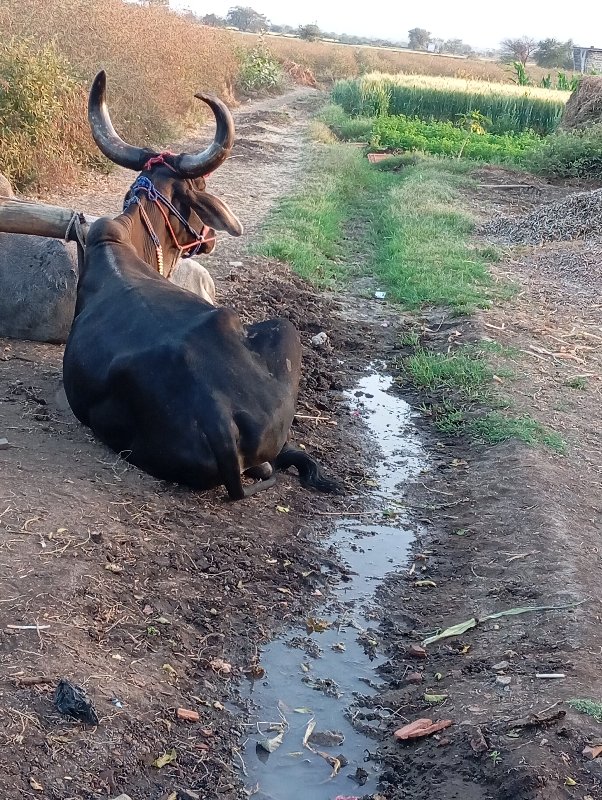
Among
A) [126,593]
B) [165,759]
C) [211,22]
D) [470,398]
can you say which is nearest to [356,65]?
[211,22]

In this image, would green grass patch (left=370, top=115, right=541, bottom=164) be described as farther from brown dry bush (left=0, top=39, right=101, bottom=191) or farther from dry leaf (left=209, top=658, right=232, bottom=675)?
dry leaf (left=209, top=658, right=232, bottom=675)

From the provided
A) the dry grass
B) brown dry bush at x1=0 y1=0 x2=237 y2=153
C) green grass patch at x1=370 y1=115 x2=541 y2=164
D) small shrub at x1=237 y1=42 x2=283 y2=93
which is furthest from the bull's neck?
the dry grass

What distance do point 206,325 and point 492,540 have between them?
1.71m

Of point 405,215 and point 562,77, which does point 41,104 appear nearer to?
point 405,215

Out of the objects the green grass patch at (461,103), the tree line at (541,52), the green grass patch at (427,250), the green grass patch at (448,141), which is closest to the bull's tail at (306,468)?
the green grass patch at (427,250)

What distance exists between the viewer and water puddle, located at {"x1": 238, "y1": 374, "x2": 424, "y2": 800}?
323 cm

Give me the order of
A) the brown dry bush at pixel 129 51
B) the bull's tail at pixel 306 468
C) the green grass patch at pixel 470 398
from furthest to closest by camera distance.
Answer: the brown dry bush at pixel 129 51 < the green grass patch at pixel 470 398 < the bull's tail at pixel 306 468

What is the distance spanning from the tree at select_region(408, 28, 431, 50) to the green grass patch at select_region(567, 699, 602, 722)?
128464mm

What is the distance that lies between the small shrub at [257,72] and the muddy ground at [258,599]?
24.9 metres

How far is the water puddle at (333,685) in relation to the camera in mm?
3232

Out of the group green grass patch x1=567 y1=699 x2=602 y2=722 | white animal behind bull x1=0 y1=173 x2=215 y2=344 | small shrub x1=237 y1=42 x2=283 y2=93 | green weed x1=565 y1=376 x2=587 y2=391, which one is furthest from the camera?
small shrub x1=237 y1=42 x2=283 y2=93

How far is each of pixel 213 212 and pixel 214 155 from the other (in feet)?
1.09

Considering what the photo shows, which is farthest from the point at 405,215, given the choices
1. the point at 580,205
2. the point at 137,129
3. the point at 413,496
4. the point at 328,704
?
the point at 328,704

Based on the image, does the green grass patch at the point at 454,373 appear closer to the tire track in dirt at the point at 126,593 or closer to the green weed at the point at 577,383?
the green weed at the point at 577,383
